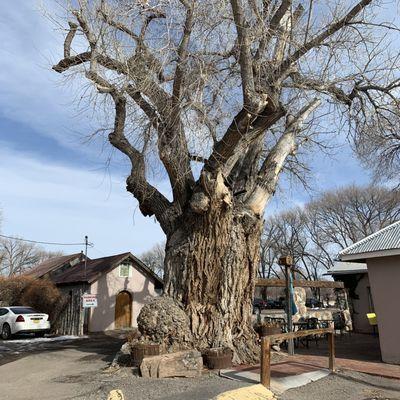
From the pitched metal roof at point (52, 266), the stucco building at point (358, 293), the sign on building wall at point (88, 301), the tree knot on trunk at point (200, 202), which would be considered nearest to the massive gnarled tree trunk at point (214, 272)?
the tree knot on trunk at point (200, 202)

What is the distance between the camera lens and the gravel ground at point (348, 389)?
7695 millimetres

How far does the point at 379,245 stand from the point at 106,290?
17.3 m

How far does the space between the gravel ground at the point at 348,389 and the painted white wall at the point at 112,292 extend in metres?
16.5

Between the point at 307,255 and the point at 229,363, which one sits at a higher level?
the point at 307,255

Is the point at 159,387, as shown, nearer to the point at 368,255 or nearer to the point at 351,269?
the point at 368,255

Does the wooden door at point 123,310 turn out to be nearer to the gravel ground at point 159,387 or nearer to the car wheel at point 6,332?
the car wheel at point 6,332

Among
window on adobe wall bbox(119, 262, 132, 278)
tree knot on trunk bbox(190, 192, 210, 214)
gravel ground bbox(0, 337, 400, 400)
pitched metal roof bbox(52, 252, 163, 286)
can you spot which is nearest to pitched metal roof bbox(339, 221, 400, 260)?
gravel ground bbox(0, 337, 400, 400)

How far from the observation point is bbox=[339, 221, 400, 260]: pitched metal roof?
1152cm

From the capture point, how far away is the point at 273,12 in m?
11.0

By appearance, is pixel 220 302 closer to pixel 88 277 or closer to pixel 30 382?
pixel 30 382

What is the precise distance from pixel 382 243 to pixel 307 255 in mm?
44001

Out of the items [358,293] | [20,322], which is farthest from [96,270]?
[358,293]

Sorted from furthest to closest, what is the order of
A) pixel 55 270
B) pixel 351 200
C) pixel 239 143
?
A: 1. pixel 351 200
2. pixel 55 270
3. pixel 239 143

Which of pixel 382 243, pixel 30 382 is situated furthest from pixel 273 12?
pixel 30 382
